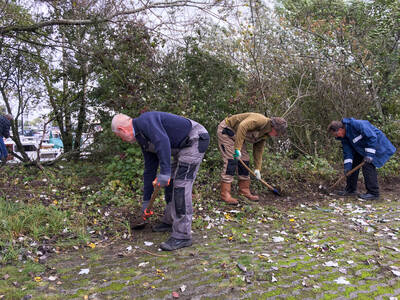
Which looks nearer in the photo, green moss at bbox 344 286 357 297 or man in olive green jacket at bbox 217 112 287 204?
green moss at bbox 344 286 357 297

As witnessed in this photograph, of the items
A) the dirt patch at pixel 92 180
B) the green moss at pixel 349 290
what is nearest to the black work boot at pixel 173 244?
the green moss at pixel 349 290

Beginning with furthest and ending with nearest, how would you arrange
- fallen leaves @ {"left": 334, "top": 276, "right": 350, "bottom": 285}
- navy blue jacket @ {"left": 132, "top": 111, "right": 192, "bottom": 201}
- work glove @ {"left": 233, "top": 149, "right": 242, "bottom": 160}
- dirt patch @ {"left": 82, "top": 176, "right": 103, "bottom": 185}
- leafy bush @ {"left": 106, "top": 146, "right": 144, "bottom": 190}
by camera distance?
dirt patch @ {"left": 82, "top": 176, "right": 103, "bottom": 185} → leafy bush @ {"left": 106, "top": 146, "right": 144, "bottom": 190} → work glove @ {"left": 233, "top": 149, "right": 242, "bottom": 160} → navy blue jacket @ {"left": 132, "top": 111, "right": 192, "bottom": 201} → fallen leaves @ {"left": 334, "top": 276, "right": 350, "bottom": 285}

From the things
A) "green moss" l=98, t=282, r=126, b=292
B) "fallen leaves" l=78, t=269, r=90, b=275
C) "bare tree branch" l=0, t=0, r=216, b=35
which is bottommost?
"green moss" l=98, t=282, r=126, b=292

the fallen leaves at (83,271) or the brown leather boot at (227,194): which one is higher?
the brown leather boot at (227,194)

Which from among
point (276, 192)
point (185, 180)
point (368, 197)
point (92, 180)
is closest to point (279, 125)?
point (276, 192)

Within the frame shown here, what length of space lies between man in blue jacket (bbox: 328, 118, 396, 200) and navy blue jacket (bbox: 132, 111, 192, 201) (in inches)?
138

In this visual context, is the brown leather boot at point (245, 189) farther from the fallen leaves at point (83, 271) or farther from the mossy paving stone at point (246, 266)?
the fallen leaves at point (83, 271)

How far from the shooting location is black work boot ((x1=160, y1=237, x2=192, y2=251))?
3405 millimetres

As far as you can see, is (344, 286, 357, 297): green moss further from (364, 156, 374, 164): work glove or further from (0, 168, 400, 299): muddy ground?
(364, 156, 374, 164): work glove

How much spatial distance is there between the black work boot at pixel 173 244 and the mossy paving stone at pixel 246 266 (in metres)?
0.07

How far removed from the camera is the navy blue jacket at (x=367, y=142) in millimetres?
5558

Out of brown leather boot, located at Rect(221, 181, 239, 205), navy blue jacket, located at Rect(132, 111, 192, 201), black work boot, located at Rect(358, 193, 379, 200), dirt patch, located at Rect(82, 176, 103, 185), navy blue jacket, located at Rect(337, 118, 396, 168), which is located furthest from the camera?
black work boot, located at Rect(358, 193, 379, 200)

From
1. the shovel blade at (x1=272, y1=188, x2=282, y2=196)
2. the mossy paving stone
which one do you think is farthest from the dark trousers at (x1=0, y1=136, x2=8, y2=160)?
the shovel blade at (x1=272, y1=188, x2=282, y2=196)

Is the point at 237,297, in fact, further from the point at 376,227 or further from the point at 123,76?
the point at 123,76
